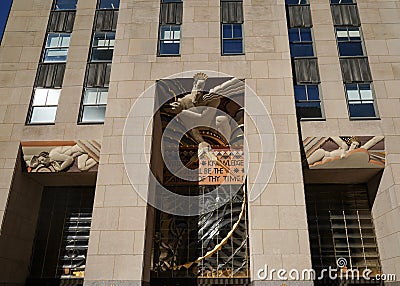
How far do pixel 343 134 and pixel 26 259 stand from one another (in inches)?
584

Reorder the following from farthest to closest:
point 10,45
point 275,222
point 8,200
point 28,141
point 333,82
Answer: point 10,45
point 333,82
point 28,141
point 8,200
point 275,222

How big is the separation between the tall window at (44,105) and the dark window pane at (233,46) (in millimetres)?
8177

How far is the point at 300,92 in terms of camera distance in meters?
17.5

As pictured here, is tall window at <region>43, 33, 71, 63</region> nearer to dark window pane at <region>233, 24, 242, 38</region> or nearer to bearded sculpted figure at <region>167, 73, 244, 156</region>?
bearded sculpted figure at <region>167, 73, 244, 156</region>

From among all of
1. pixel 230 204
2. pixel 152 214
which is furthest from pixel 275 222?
pixel 152 214

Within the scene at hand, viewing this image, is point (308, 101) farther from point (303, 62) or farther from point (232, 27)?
point (232, 27)

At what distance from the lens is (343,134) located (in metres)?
16.1

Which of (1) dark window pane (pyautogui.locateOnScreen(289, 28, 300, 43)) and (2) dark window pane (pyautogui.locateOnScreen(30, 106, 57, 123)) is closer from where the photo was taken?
(2) dark window pane (pyautogui.locateOnScreen(30, 106, 57, 123))

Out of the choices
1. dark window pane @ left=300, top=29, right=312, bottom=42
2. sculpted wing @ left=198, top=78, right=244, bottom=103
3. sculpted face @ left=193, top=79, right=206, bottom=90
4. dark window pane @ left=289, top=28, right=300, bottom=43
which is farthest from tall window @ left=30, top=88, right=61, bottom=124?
dark window pane @ left=300, top=29, right=312, bottom=42

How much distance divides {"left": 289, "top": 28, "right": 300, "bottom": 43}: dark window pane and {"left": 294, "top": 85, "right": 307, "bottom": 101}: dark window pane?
2778 mm

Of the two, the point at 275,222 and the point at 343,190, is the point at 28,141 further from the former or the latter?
the point at 343,190

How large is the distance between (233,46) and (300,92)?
3863 millimetres

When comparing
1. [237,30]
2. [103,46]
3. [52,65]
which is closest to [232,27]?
[237,30]

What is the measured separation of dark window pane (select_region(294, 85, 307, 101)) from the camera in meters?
17.3
